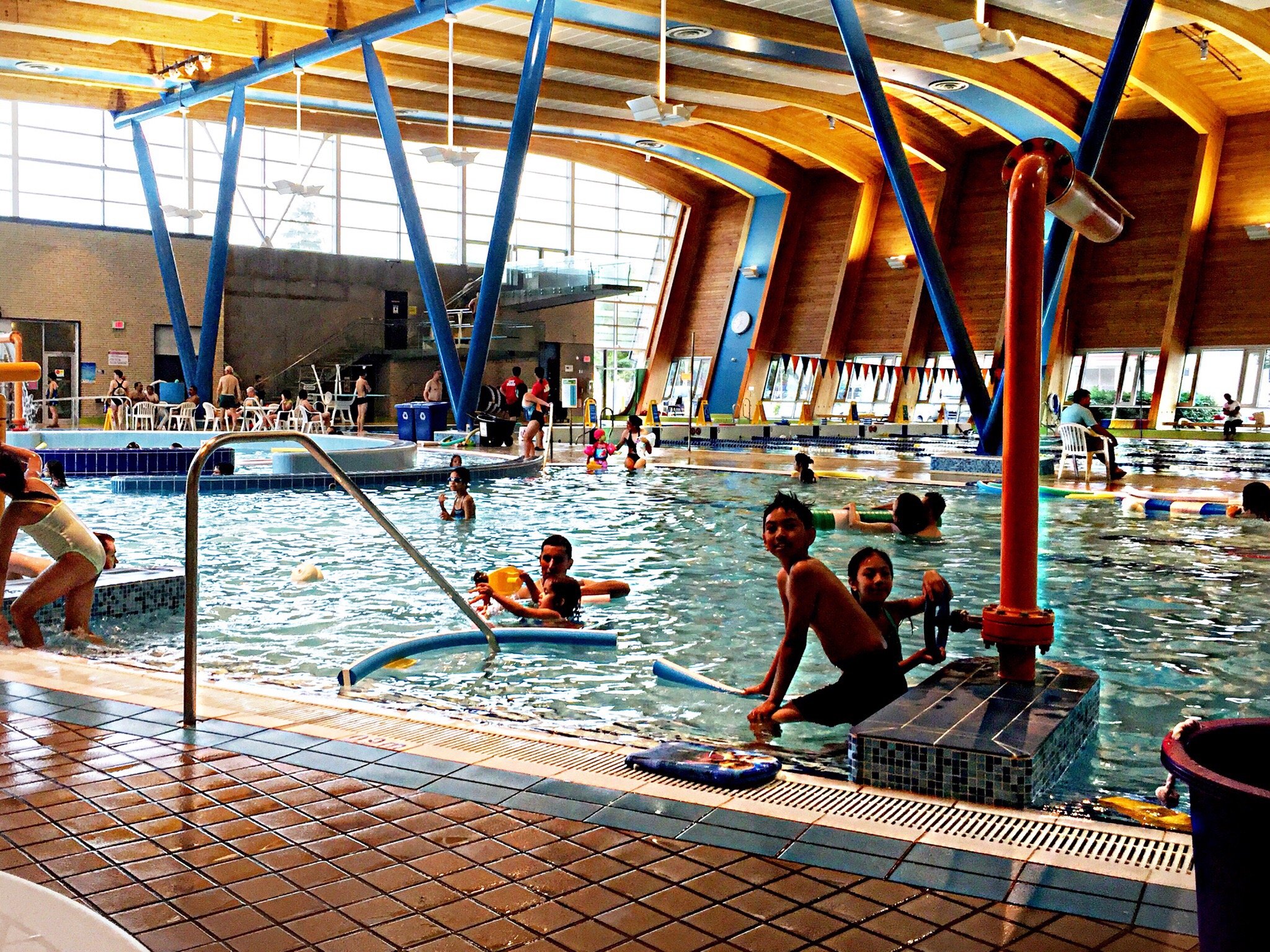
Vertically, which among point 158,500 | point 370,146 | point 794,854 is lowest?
point 158,500

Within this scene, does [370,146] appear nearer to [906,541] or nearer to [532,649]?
[906,541]

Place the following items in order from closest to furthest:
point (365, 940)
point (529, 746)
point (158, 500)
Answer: point (365, 940), point (529, 746), point (158, 500)

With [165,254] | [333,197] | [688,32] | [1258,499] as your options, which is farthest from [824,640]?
[333,197]

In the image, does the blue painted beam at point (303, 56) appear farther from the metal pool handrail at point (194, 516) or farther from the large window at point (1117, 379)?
the large window at point (1117, 379)

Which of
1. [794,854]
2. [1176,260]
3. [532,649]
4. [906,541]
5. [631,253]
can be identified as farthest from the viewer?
[631,253]

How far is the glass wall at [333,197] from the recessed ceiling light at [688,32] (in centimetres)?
802

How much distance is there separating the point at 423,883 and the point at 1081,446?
14.5 metres

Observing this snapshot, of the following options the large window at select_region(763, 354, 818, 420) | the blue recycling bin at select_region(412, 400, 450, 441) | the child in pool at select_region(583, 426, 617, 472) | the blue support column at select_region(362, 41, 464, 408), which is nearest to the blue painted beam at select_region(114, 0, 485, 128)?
the blue support column at select_region(362, 41, 464, 408)

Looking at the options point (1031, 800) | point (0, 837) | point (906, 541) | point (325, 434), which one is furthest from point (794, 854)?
point (325, 434)

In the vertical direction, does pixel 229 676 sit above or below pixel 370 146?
below

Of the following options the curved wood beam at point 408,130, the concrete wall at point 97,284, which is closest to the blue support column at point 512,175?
the curved wood beam at point 408,130

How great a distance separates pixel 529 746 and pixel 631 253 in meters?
35.4

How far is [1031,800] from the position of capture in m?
2.99

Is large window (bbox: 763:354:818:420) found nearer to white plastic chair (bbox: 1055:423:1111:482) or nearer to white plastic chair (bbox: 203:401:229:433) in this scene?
white plastic chair (bbox: 203:401:229:433)
